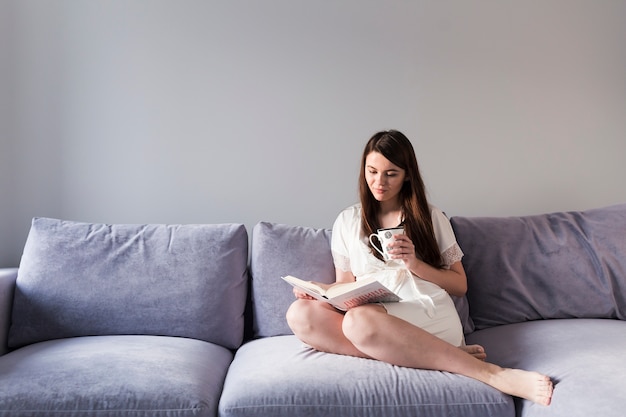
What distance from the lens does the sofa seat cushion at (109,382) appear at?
1.56 metres

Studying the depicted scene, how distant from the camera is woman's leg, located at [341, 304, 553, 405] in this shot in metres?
1.71

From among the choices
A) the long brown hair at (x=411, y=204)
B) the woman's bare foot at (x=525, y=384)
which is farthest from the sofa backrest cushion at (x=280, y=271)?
the woman's bare foot at (x=525, y=384)

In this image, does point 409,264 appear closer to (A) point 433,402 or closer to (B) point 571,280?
(A) point 433,402

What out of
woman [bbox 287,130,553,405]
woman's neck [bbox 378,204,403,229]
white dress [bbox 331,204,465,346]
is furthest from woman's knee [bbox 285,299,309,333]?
woman's neck [bbox 378,204,403,229]

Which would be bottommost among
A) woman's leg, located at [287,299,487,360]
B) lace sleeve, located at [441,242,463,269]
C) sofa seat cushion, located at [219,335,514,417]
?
sofa seat cushion, located at [219,335,514,417]

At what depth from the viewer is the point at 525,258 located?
2.33 m

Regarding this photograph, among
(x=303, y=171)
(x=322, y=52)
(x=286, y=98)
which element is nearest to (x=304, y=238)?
(x=303, y=171)

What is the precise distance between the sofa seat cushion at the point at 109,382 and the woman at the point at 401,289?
1.20 feet

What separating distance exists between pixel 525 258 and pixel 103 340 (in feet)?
5.02

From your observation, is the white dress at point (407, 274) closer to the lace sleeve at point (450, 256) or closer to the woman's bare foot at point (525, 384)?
the lace sleeve at point (450, 256)

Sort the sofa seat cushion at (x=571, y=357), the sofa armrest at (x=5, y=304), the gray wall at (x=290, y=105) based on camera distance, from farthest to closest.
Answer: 1. the gray wall at (x=290, y=105)
2. the sofa armrest at (x=5, y=304)
3. the sofa seat cushion at (x=571, y=357)

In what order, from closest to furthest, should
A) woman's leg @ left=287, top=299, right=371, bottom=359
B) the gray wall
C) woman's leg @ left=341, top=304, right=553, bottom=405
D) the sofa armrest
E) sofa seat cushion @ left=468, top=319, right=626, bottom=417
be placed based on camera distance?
sofa seat cushion @ left=468, top=319, right=626, bottom=417
woman's leg @ left=341, top=304, right=553, bottom=405
woman's leg @ left=287, top=299, right=371, bottom=359
the sofa armrest
the gray wall

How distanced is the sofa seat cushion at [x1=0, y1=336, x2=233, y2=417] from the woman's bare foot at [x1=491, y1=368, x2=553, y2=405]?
2.51ft

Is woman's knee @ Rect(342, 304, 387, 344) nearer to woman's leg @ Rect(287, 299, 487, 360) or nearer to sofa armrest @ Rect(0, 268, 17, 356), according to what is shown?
woman's leg @ Rect(287, 299, 487, 360)
